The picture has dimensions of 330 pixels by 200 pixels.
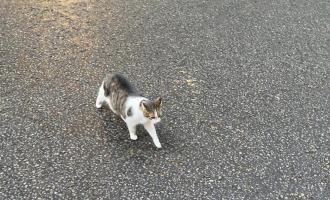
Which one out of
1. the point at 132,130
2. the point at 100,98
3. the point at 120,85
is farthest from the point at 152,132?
the point at 100,98

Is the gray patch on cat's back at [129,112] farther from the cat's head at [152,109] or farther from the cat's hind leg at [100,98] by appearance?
the cat's hind leg at [100,98]

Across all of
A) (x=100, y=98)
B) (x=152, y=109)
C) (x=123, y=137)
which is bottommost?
(x=123, y=137)

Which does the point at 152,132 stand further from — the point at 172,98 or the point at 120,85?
the point at 172,98

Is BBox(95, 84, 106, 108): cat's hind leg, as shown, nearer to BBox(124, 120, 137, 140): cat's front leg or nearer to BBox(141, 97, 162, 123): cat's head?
BBox(124, 120, 137, 140): cat's front leg

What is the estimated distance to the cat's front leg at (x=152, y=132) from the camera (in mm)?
2824

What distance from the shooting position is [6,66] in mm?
3574

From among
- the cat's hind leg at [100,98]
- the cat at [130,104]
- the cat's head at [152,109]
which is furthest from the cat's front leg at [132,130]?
the cat's hind leg at [100,98]

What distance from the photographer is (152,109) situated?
8.82 feet

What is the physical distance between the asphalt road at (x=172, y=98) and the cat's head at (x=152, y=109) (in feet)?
0.93

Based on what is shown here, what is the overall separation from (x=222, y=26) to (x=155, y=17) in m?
0.64

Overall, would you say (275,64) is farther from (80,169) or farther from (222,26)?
(80,169)

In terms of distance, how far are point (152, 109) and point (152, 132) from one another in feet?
0.75

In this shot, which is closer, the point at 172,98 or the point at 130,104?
the point at 130,104

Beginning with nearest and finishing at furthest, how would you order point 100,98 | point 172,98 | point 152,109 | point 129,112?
point 152,109
point 129,112
point 100,98
point 172,98
